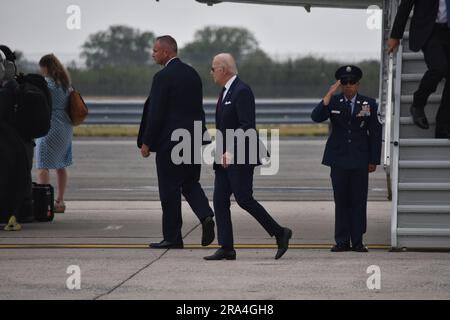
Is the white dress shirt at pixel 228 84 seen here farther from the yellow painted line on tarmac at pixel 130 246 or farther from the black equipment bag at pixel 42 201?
the black equipment bag at pixel 42 201

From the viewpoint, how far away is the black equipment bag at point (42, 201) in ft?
42.8

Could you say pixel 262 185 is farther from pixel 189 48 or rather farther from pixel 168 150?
pixel 189 48

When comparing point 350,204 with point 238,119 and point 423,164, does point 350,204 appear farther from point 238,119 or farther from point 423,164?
point 238,119

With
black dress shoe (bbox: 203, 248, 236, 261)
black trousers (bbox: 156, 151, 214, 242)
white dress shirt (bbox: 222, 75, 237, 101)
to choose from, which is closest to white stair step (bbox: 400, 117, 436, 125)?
white dress shirt (bbox: 222, 75, 237, 101)

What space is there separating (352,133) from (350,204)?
2.09ft

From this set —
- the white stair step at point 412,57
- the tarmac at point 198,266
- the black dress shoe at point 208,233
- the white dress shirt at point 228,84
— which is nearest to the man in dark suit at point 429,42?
the white stair step at point 412,57

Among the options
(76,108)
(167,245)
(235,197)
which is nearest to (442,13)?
(235,197)

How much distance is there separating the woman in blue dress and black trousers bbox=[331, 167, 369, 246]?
12.8 ft

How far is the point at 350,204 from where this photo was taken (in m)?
11.1

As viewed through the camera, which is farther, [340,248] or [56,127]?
[56,127]
